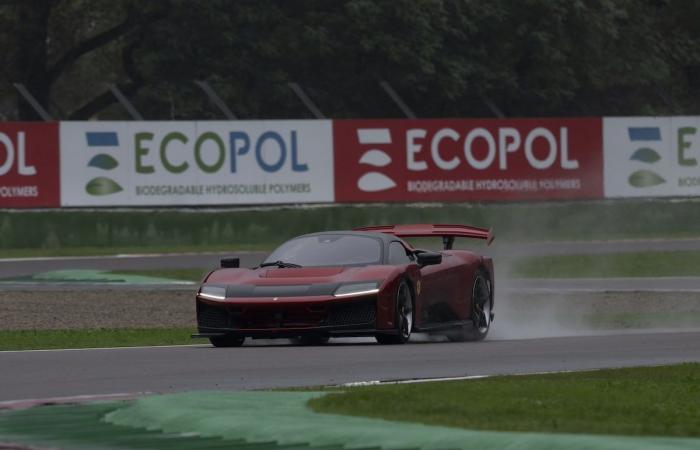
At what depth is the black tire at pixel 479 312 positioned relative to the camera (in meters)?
17.4

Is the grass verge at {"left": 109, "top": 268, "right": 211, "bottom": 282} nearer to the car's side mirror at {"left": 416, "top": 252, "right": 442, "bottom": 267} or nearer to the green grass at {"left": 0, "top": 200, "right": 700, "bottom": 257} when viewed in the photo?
the green grass at {"left": 0, "top": 200, "right": 700, "bottom": 257}

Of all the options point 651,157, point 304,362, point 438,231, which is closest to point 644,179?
point 651,157

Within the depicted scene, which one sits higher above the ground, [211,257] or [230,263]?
[211,257]

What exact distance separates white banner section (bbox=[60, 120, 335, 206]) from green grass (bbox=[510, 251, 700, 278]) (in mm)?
4785

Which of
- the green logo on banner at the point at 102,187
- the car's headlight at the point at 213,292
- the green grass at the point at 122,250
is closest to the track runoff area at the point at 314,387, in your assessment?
the car's headlight at the point at 213,292

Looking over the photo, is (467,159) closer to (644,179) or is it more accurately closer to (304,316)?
(644,179)

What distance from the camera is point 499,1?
40.8 meters

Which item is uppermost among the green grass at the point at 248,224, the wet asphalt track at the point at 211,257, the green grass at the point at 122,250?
the green grass at the point at 248,224

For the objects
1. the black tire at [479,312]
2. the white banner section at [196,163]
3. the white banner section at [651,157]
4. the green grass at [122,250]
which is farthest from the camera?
the white banner section at [651,157]

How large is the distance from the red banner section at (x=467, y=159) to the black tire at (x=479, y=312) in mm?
15662

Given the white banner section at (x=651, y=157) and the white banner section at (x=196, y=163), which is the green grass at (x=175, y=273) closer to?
the white banner section at (x=196, y=163)

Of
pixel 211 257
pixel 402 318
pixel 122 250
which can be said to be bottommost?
pixel 402 318

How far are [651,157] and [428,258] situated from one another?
65.5 ft

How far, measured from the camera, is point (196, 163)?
107 feet
